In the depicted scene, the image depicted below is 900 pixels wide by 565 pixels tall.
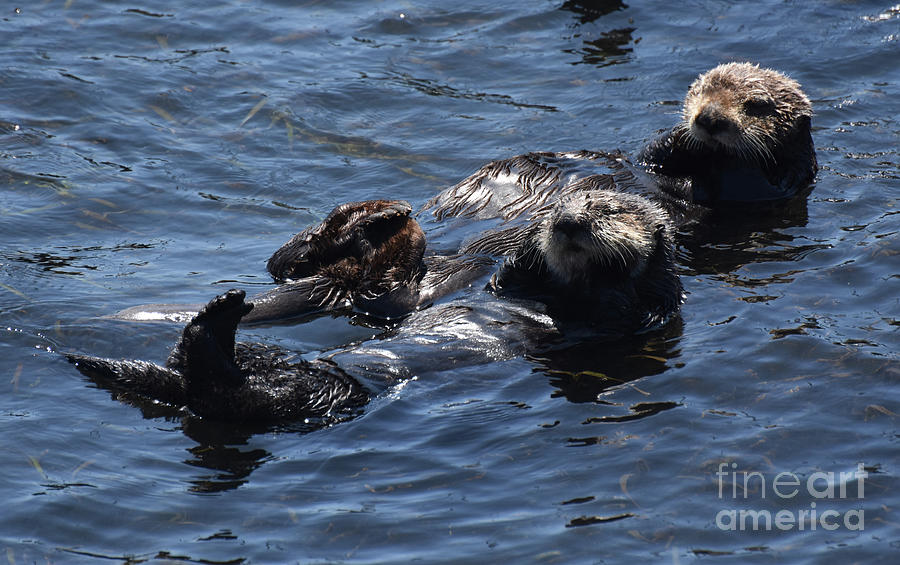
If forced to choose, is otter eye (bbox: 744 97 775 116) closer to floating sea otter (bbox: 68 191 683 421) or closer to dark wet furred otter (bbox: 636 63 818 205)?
dark wet furred otter (bbox: 636 63 818 205)

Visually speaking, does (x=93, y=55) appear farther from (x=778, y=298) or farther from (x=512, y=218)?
(x=778, y=298)

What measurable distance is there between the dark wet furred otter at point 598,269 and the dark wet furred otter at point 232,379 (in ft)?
4.01

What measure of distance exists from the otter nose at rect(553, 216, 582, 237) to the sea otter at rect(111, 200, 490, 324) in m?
0.69

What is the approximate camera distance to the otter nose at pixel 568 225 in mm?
5070

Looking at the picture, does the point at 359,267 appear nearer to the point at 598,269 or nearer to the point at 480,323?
the point at 480,323

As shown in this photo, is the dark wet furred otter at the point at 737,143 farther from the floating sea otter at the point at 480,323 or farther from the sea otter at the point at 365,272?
the sea otter at the point at 365,272

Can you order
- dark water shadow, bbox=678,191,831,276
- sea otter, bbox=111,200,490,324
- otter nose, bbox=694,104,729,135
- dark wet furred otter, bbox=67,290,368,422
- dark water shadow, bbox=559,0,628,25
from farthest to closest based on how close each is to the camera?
dark water shadow, bbox=559,0,628,25, otter nose, bbox=694,104,729,135, dark water shadow, bbox=678,191,831,276, sea otter, bbox=111,200,490,324, dark wet furred otter, bbox=67,290,368,422

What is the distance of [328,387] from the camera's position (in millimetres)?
4484

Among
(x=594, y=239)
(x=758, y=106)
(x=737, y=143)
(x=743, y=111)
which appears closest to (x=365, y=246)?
(x=594, y=239)

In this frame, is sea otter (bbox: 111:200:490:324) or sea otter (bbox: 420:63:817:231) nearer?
sea otter (bbox: 111:200:490:324)

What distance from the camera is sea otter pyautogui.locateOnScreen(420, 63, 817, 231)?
6.26 m

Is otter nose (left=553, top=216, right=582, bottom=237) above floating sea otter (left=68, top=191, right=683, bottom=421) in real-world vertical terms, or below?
above

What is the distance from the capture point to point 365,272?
18.0 ft

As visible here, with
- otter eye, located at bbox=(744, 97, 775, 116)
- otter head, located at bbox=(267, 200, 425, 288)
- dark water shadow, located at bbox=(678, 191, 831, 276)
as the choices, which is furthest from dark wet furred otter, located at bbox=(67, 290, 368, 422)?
otter eye, located at bbox=(744, 97, 775, 116)
